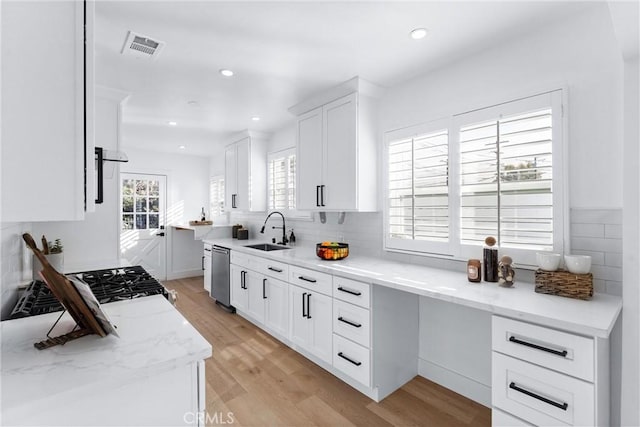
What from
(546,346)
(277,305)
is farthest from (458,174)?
(277,305)

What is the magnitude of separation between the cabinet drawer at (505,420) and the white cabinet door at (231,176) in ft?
13.5

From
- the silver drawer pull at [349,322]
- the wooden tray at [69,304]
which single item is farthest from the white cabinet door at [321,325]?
the wooden tray at [69,304]

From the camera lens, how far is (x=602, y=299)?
1655mm

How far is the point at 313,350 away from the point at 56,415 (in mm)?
2036

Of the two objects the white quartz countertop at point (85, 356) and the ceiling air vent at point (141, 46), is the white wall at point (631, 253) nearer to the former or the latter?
the white quartz countertop at point (85, 356)

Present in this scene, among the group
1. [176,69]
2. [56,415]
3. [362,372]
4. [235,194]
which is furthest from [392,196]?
[235,194]

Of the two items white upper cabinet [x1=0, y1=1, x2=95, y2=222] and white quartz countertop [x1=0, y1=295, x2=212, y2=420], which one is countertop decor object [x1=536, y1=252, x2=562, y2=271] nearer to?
white quartz countertop [x1=0, y1=295, x2=212, y2=420]

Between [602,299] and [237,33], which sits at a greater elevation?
[237,33]

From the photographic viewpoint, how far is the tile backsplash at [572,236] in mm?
1729

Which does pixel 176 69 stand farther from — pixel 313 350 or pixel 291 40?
pixel 313 350

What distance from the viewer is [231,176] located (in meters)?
5.00

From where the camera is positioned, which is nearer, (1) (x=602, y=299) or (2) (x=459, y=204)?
(1) (x=602, y=299)

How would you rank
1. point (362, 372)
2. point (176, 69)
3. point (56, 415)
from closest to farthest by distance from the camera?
point (56, 415) → point (362, 372) → point (176, 69)

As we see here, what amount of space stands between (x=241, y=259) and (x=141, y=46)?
93.8 inches
